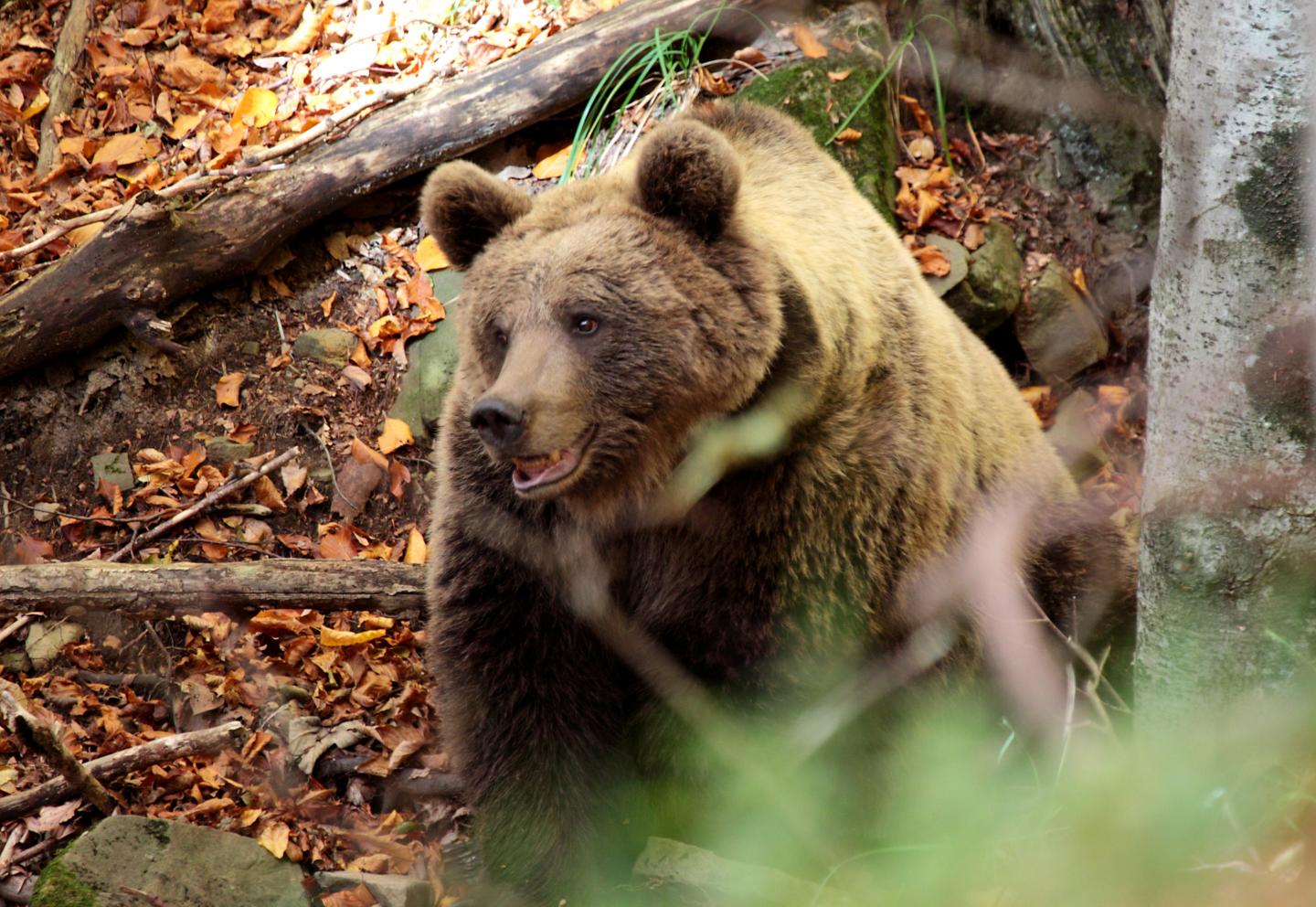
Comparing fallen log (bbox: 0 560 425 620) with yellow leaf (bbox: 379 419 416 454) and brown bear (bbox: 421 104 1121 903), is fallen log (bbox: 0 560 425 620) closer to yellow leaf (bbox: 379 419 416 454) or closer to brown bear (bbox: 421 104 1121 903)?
Result: brown bear (bbox: 421 104 1121 903)

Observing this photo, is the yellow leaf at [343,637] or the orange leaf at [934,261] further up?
the orange leaf at [934,261]

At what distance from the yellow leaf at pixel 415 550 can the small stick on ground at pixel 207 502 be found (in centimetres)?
77

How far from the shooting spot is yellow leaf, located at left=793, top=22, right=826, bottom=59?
5973mm

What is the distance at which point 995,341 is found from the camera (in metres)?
6.29

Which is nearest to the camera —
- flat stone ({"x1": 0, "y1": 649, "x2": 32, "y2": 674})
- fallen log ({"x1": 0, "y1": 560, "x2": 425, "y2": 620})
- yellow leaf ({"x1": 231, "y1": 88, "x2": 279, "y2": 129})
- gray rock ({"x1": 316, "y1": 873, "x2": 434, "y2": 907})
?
gray rock ({"x1": 316, "y1": 873, "x2": 434, "y2": 907})

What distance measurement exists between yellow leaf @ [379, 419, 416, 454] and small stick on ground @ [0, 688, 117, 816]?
2022 millimetres

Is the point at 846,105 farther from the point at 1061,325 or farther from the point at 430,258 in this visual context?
the point at 430,258

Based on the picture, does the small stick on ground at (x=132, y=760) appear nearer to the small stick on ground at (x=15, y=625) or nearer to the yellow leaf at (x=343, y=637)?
the yellow leaf at (x=343, y=637)

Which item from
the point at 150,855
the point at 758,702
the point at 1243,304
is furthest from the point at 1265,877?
the point at 150,855

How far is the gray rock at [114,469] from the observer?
5641mm

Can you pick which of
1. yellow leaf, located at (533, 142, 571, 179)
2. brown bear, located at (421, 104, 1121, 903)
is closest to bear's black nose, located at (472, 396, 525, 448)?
brown bear, located at (421, 104, 1121, 903)

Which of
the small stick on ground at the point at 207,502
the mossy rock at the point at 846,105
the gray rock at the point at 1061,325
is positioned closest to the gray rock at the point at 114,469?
the small stick on ground at the point at 207,502

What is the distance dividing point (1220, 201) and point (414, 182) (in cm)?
443

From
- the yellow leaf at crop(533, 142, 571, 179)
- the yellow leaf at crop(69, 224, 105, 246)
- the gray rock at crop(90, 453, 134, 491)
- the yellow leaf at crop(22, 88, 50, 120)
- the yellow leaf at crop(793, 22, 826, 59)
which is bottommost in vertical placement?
the gray rock at crop(90, 453, 134, 491)
